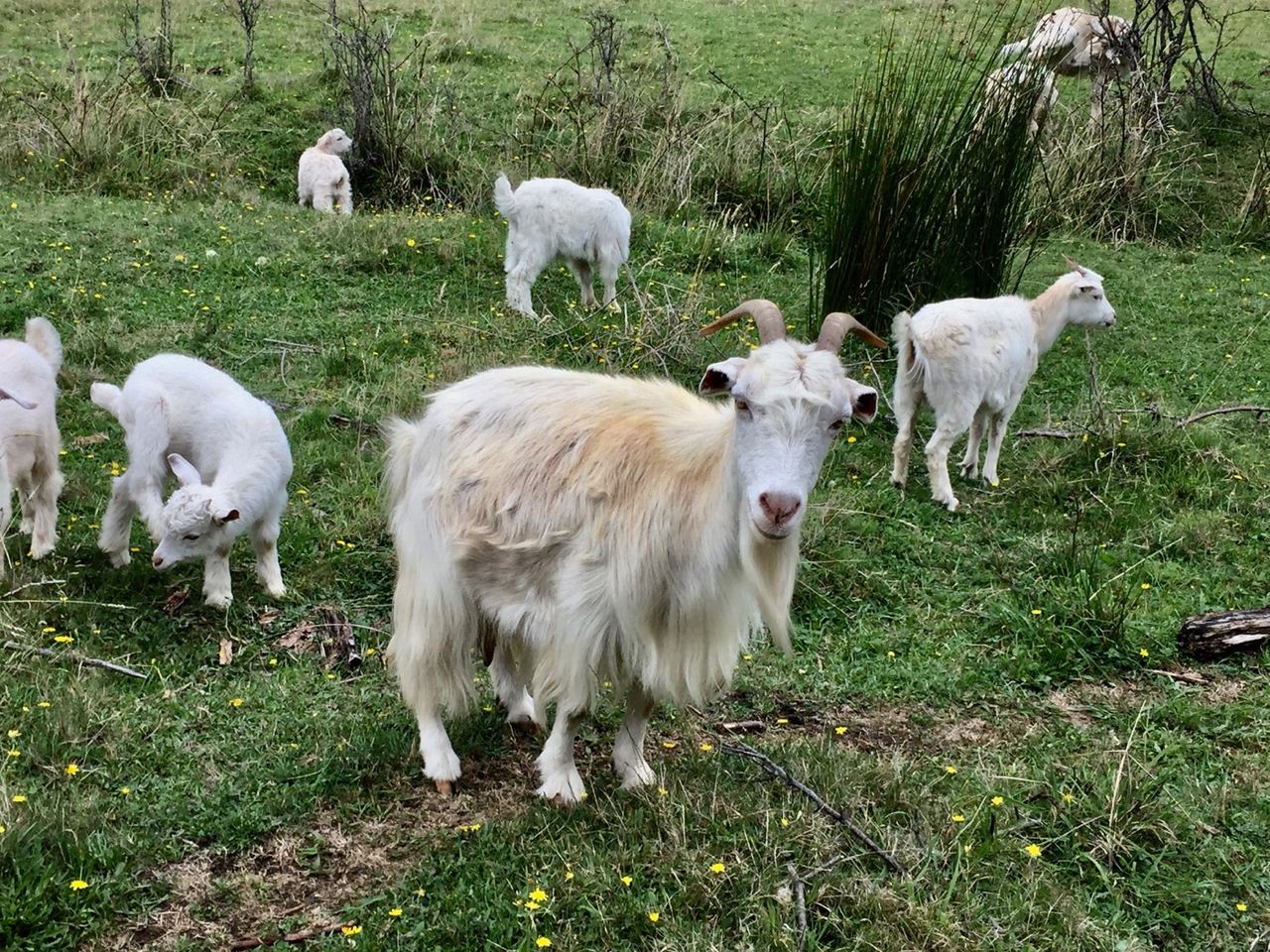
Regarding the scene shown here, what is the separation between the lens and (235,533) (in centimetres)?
455

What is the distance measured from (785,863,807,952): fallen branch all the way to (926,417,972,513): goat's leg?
11.2ft

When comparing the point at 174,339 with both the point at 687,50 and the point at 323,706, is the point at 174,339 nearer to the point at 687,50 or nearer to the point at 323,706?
the point at 323,706

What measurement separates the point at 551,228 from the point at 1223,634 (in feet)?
18.1

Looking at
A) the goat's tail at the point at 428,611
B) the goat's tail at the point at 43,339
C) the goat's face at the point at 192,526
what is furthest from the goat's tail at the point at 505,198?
the goat's tail at the point at 428,611

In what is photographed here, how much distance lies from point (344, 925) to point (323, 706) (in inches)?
46.9

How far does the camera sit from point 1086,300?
6715 millimetres

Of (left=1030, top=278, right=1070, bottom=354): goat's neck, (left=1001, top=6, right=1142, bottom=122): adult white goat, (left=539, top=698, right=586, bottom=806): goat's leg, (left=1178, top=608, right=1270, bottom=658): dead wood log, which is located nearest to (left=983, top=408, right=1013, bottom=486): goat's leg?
(left=1030, top=278, right=1070, bottom=354): goat's neck

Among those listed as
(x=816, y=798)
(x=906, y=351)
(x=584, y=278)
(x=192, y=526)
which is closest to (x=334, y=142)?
(x=584, y=278)

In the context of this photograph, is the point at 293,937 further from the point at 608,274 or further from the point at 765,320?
the point at 608,274

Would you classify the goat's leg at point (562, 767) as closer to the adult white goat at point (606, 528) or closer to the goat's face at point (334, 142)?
the adult white goat at point (606, 528)

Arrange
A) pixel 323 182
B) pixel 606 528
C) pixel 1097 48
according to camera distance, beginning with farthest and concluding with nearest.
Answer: pixel 1097 48
pixel 323 182
pixel 606 528

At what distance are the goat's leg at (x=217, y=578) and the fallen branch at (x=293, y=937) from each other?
6.54ft

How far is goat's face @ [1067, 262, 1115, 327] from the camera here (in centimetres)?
668

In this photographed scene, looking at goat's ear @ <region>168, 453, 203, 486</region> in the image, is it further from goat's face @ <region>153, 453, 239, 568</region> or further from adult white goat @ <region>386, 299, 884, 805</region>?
adult white goat @ <region>386, 299, 884, 805</region>
